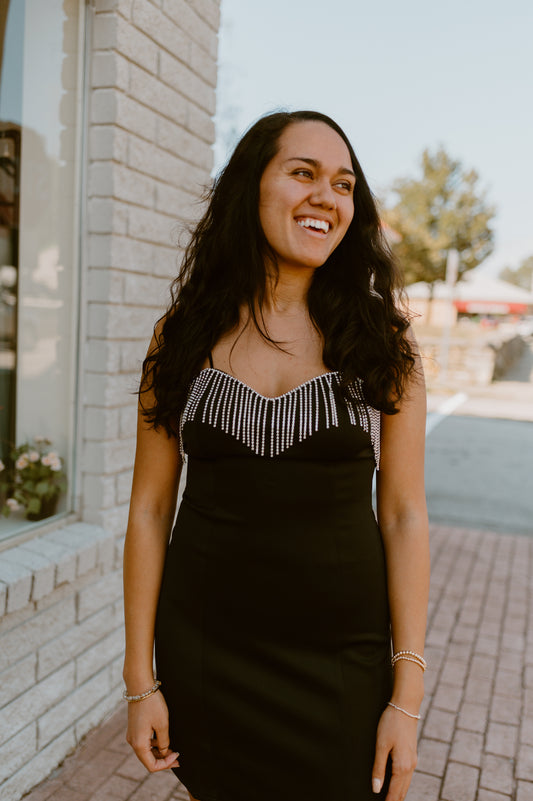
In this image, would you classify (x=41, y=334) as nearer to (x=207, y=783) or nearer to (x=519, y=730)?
(x=207, y=783)

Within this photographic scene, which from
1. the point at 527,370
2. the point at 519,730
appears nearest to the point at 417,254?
the point at 527,370

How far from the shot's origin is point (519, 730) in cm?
346

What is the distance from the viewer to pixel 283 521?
1475 mm

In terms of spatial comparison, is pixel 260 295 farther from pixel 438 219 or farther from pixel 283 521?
pixel 438 219

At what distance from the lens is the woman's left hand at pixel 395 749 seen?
1472mm

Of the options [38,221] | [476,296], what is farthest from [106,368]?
[476,296]

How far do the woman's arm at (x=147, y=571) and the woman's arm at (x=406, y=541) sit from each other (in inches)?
20.1

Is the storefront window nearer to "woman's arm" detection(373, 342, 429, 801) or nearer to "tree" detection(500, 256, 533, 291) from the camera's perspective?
"woman's arm" detection(373, 342, 429, 801)

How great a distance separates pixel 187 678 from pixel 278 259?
1.00 m

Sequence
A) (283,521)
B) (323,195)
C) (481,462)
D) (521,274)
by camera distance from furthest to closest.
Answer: (521,274) < (481,462) < (323,195) < (283,521)

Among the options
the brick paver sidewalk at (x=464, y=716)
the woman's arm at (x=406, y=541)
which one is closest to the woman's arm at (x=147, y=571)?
the woman's arm at (x=406, y=541)

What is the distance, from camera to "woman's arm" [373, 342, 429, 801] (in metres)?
1.51

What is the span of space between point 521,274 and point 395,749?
131680mm

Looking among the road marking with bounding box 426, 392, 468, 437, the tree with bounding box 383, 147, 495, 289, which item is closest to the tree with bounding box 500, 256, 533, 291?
the tree with bounding box 383, 147, 495, 289
